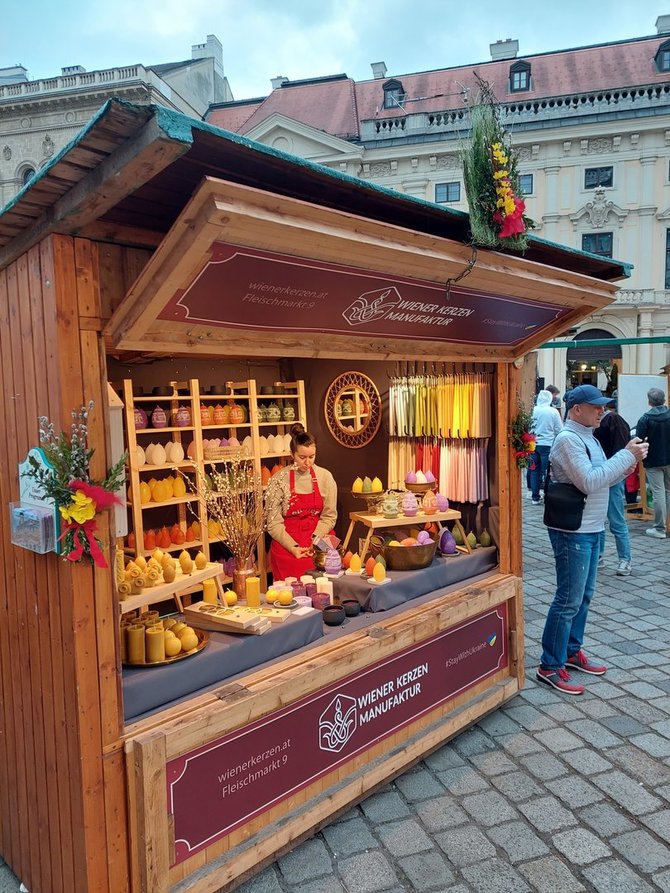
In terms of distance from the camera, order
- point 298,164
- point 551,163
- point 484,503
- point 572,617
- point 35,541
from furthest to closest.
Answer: point 551,163
point 484,503
point 572,617
point 35,541
point 298,164

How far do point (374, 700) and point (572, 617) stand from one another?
171 centimetres

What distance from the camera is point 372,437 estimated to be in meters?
5.80

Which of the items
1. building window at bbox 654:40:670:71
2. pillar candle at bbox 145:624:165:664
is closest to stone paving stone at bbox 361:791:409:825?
pillar candle at bbox 145:624:165:664

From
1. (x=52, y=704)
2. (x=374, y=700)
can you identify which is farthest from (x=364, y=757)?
(x=52, y=704)

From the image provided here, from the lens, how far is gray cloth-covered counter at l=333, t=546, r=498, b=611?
12.2 ft

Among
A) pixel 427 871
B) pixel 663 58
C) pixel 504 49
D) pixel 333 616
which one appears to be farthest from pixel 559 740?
pixel 504 49

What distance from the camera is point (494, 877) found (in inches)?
104

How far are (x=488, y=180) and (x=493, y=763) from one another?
3.13 metres

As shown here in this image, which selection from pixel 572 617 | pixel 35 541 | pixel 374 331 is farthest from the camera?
pixel 572 617

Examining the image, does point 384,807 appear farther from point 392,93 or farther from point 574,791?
point 392,93

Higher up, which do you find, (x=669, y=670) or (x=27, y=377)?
(x=27, y=377)

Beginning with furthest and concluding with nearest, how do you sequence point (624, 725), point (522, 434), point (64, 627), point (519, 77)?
1. point (519, 77)
2. point (522, 434)
3. point (624, 725)
4. point (64, 627)

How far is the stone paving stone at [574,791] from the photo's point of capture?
3154 mm

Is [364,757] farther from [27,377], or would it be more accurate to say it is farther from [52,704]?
[27,377]
